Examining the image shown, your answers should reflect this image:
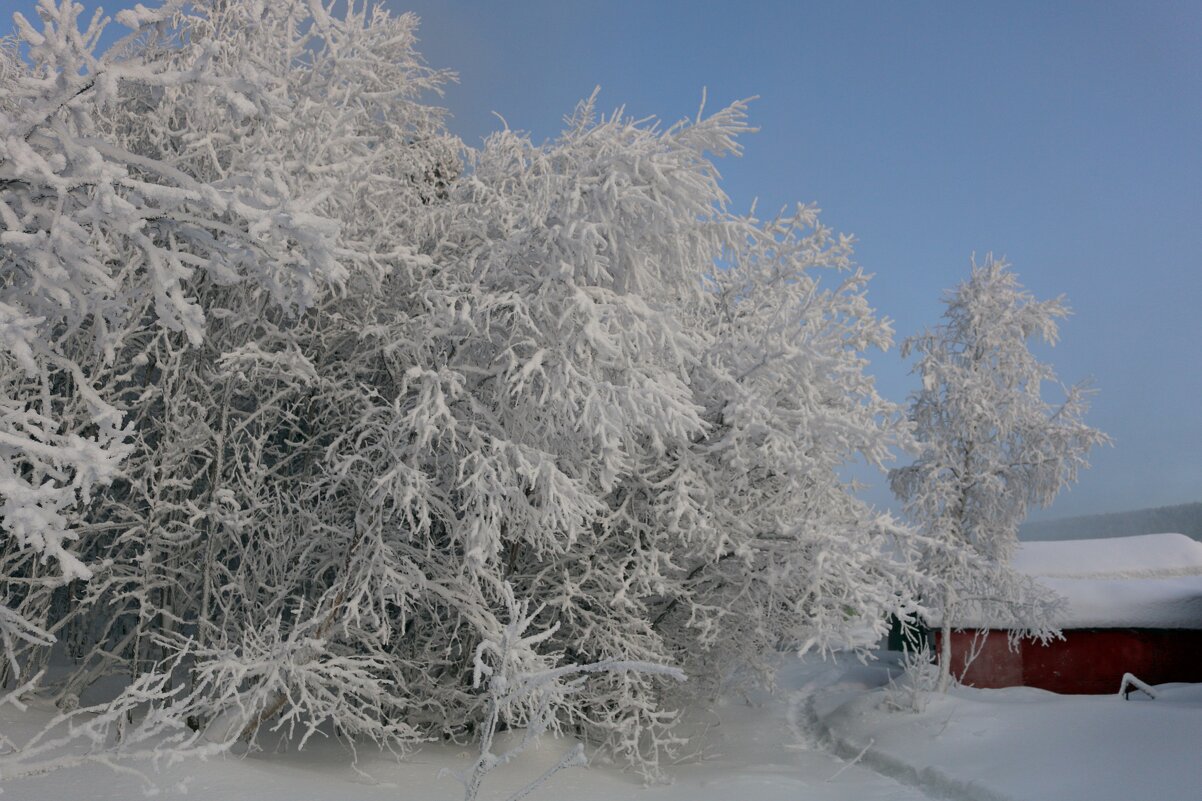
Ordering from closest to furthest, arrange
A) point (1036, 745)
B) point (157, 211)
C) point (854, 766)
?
point (157, 211)
point (1036, 745)
point (854, 766)

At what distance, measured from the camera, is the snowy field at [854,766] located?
8.80m

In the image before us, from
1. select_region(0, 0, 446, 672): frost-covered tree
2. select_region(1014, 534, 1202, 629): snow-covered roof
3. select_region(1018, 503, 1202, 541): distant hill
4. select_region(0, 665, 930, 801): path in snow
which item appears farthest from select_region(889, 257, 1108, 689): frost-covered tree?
select_region(1018, 503, 1202, 541): distant hill

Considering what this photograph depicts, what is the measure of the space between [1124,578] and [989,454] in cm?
752

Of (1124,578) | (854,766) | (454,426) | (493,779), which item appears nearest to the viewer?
(454,426)

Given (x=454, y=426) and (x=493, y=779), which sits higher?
(x=454, y=426)

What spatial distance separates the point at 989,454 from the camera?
1711 cm

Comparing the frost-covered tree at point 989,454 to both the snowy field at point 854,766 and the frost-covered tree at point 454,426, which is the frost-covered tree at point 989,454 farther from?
the frost-covered tree at point 454,426

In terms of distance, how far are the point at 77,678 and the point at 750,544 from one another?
832 cm

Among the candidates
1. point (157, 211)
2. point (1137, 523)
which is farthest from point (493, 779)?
point (1137, 523)

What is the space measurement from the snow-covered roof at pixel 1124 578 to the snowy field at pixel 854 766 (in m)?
3.97

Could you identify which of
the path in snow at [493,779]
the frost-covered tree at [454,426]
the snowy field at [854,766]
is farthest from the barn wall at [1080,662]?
the frost-covered tree at [454,426]

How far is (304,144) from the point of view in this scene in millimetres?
9969

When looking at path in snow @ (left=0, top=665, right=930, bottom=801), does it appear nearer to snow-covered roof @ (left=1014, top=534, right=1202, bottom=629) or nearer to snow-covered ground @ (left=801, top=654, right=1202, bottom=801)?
snow-covered ground @ (left=801, top=654, right=1202, bottom=801)

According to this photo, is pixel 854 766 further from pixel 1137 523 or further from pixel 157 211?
pixel 1137 523
